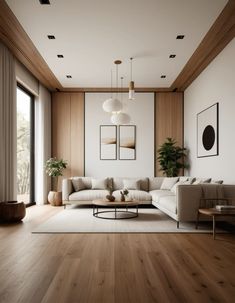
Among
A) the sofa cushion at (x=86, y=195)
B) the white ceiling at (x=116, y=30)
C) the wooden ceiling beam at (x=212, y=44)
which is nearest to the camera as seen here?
the white ceiling at (x=116, y=30)

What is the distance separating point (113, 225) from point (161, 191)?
2.26m

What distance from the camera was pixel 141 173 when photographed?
8.48m

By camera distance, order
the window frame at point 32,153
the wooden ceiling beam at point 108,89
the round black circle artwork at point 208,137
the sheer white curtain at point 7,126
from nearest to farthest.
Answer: the sheer white curtain at point 7,126 < the round black circle artwork at point 208,137 < the window frame at point 32,153 < the wooden ceiling beam at point 108,89

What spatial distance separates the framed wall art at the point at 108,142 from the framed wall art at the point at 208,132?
251 cm

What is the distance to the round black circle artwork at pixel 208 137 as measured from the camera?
6.00 meters

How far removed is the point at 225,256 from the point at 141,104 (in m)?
5.95

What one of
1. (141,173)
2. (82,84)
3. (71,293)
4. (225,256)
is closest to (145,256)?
(225,256)

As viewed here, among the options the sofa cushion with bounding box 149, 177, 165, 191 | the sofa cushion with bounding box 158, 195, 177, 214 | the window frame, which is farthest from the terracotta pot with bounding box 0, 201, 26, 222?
the sofa cushion with bounding box 149, 177, 165, 191

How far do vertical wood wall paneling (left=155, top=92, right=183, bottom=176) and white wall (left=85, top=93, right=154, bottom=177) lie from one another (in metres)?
0.18

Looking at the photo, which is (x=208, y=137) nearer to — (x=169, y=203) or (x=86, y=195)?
(x=169, y=203)

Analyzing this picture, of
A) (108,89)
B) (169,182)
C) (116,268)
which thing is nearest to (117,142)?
(108,89)

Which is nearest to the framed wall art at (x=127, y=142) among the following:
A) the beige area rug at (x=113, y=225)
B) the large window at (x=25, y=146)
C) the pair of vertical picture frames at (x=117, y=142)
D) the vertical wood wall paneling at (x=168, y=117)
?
the pair of vertical picture frames at (x=117, y=142)

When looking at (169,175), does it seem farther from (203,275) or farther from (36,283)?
(36,283)

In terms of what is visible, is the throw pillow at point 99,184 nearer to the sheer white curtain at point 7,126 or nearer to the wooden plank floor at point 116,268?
the sheer white curtain at point 7,126
